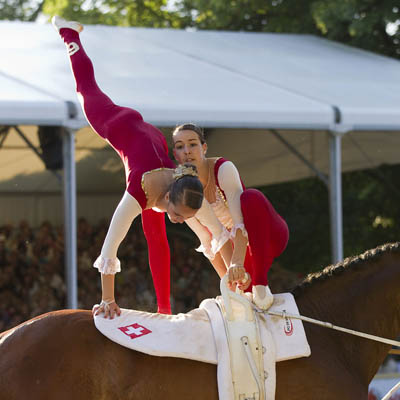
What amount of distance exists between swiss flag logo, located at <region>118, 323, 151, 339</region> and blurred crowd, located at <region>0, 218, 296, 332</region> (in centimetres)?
528

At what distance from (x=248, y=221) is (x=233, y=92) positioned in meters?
4.04

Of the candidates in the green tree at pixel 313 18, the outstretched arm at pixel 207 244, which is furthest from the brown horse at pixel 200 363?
the green tree at pixel 313 18

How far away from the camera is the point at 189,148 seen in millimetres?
3037

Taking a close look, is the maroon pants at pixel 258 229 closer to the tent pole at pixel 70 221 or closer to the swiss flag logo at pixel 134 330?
the swiss flag logo at pixel 134 330

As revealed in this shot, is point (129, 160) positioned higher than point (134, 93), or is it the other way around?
point (134, 93)

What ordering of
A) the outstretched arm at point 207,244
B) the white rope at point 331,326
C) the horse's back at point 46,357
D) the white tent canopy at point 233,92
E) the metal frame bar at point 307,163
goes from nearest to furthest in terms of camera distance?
the horse's back at point 46,357 → the white rope at point 331,326 → the outstretched arm at point 207,244 → the white tent canopy at point 233,92 → the metal frame bar at point 307,163

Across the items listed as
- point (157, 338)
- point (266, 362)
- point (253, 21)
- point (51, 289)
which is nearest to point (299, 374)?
point (266, 362)

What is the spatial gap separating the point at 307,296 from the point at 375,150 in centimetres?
670

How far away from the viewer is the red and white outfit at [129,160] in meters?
2.83

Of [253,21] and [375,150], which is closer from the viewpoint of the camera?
[375,150]

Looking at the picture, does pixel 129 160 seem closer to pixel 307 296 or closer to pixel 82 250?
pixel 307 296

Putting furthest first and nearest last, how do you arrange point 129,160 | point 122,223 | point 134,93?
point 134,93, point 129,160, point 122,223

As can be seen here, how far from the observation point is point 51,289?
843 cm

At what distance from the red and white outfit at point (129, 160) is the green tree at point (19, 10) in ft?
58.0
